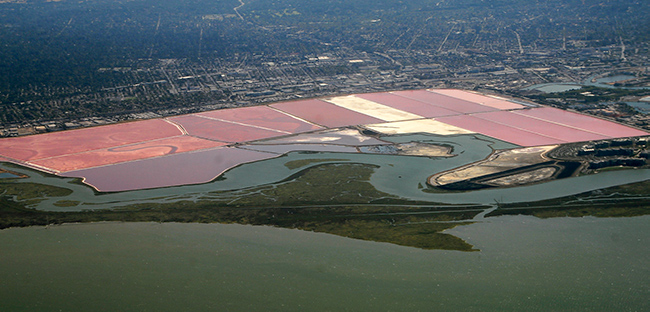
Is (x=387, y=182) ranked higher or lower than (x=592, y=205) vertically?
higher

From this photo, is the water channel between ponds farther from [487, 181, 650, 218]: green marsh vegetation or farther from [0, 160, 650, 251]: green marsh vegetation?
[487, 181, 650, 218]: green marsh vegetation

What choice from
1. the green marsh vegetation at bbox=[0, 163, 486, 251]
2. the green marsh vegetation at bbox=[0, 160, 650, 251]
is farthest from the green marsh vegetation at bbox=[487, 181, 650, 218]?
the green marsh vegetation at bbox=[0, 163, 486, 251]

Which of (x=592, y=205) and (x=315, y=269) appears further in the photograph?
(x=592, y=205)

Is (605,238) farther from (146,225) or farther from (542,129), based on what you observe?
(146,225)

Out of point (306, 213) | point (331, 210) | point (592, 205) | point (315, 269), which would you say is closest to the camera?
point (315, 269)

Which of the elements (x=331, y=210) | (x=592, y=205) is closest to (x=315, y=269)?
(x=331, y=210)

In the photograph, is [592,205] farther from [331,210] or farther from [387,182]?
[331,210]

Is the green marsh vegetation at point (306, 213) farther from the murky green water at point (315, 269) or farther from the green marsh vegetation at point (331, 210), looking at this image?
the murky green water at point (315, 269)

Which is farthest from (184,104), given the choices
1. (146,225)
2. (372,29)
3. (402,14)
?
(402,14)
